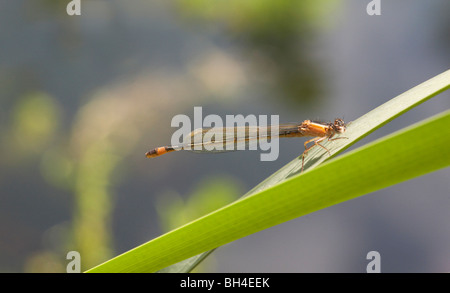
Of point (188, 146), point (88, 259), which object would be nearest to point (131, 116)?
point (88, 259)

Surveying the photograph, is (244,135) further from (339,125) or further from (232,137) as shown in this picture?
(339,125)

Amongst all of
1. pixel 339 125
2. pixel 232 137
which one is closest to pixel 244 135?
pixel 232 137

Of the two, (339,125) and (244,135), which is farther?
(244,135)

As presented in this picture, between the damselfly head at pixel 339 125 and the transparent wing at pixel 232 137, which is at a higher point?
the transparent wing at pixel 232 137

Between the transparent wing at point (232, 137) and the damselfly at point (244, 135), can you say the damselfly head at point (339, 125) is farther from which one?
the transparent wing at point (232, 137)

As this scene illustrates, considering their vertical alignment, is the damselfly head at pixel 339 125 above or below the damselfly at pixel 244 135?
below

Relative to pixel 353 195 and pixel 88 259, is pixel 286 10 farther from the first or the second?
pixel 353 195

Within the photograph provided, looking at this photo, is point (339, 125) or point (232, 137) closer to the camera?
point (339, 125)

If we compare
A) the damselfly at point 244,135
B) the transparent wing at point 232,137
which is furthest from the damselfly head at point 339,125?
the transparent wing at point 232,137

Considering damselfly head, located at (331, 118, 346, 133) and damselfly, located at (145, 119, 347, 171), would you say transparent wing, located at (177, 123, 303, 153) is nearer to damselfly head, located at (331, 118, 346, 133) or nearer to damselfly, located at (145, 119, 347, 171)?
damselfly, located at (145, 119, 347, 171)

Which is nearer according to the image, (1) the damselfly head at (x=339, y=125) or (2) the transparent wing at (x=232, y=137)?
(1) the damselfly head at (x=339, y=125)

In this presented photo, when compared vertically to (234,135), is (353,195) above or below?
below
